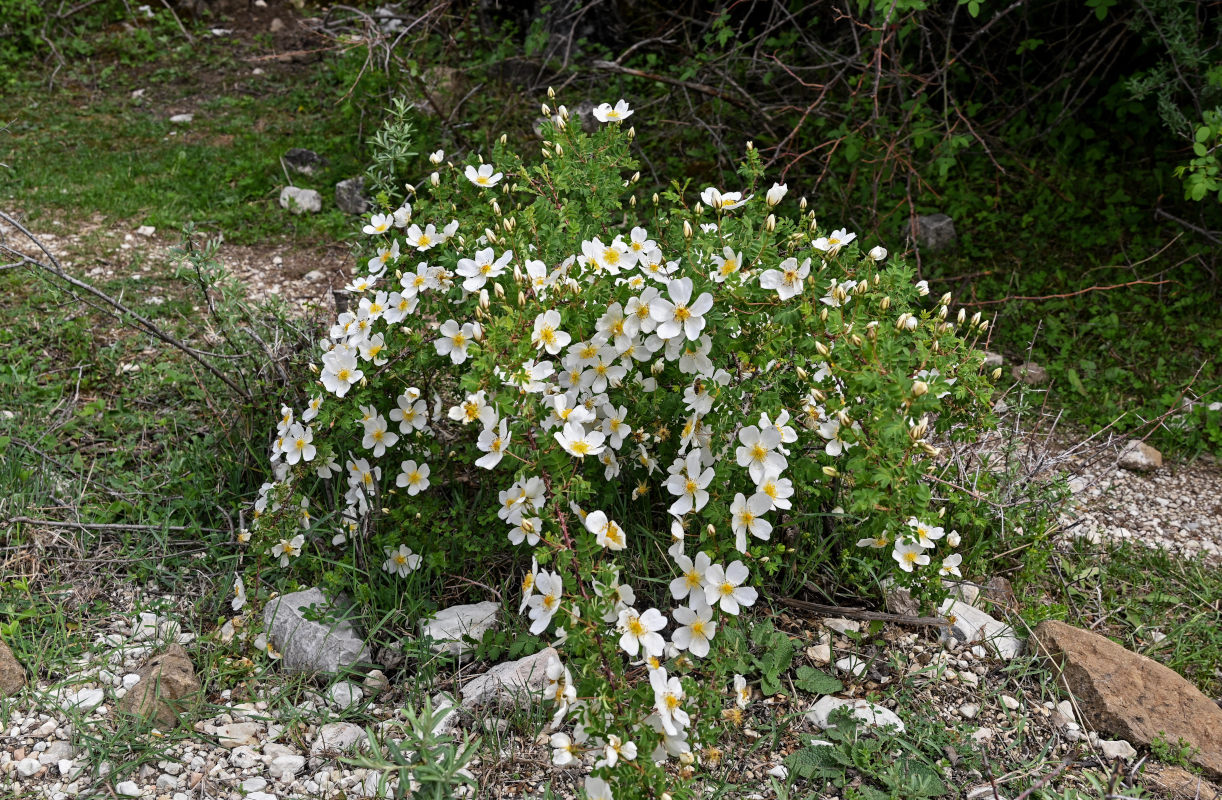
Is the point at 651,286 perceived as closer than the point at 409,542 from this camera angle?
Yes

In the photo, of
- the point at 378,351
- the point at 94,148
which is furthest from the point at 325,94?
the point at 378,351

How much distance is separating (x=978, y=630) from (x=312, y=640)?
1.74m

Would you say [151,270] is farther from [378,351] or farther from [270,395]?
[378,351]

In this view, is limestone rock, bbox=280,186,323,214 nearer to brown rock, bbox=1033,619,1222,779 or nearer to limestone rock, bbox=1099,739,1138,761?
brown rock, bbox=1033,619,1222,779

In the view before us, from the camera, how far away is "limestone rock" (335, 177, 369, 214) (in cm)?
507

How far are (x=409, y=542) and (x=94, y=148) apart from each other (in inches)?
176

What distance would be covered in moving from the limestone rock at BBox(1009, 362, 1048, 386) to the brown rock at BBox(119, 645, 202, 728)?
318 cm

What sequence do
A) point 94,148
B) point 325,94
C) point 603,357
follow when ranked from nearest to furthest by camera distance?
point 603,357
point 94,148
point 325,94

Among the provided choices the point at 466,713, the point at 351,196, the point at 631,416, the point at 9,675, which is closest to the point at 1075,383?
the point at 631,416

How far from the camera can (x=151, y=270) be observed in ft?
14.7

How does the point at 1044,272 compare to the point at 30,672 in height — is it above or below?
above

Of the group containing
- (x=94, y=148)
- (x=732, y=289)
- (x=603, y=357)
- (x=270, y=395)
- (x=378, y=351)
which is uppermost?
(x=732, y=289)

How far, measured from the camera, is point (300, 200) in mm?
5137

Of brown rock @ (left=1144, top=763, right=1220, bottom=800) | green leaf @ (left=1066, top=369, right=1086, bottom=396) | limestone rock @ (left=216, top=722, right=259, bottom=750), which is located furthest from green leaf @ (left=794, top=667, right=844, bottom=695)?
green leaf @ (left=1066, top=369, right=1086, bottom=396)
